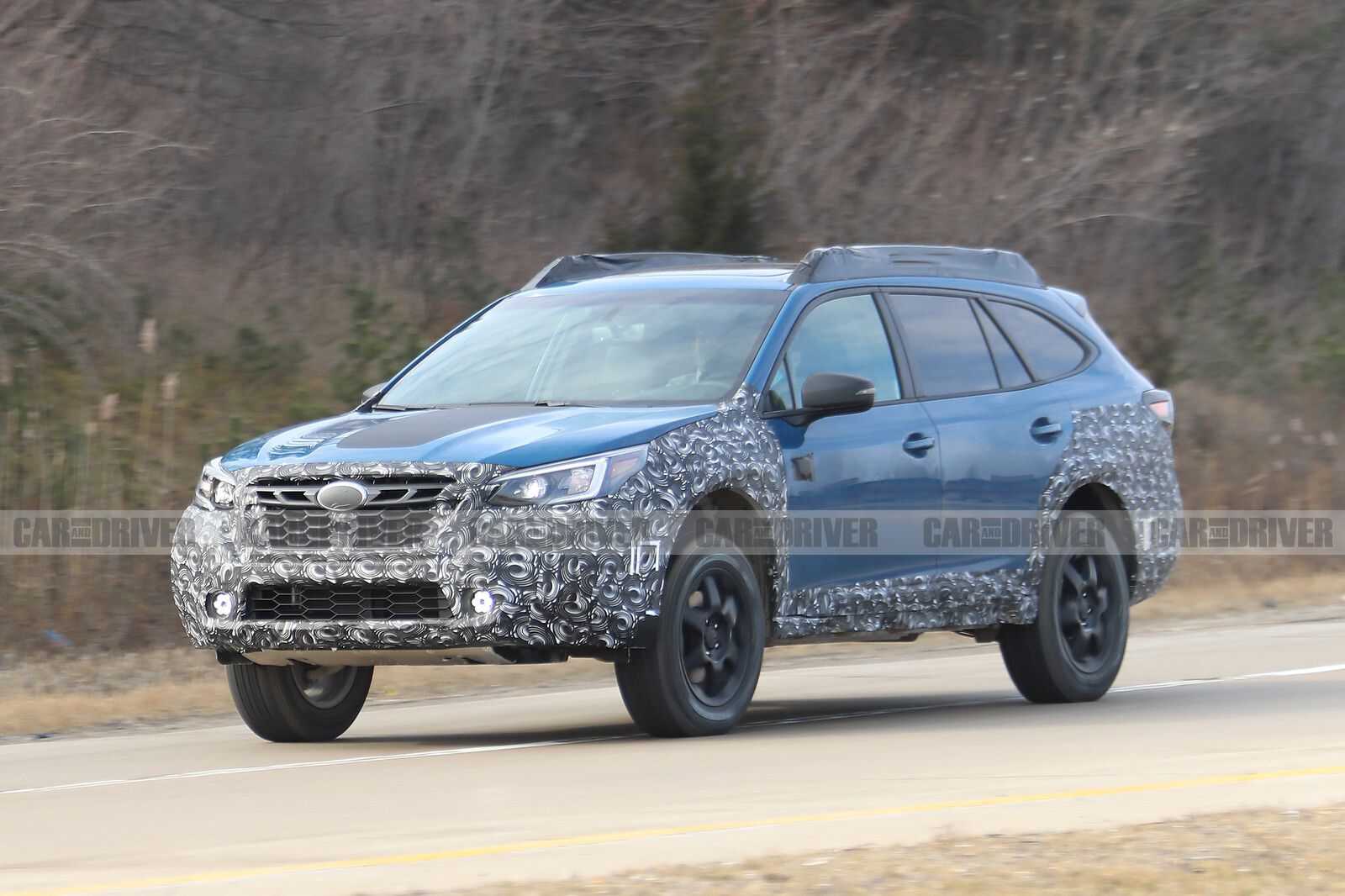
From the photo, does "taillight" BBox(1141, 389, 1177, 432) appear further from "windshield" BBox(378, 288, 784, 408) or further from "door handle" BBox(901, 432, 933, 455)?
"windshield" BBox(378, 288, 784, 408)

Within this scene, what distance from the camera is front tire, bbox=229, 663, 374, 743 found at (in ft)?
32.9

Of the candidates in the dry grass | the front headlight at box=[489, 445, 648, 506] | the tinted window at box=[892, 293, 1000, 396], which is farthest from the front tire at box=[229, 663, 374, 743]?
the dry grass

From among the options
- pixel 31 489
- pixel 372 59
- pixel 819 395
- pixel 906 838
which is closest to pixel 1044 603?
pixel 819 395

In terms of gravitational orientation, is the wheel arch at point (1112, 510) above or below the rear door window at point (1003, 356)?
below

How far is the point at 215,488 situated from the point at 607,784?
92.5 inches

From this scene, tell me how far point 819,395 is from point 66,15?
49.7 feet

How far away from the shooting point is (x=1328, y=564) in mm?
21391

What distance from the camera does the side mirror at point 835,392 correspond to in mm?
9812

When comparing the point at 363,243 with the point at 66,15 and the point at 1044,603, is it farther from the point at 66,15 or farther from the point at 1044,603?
the point at 1044,603

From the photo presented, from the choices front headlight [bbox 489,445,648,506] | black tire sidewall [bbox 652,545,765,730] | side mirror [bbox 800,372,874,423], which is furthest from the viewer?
side mirror [bbox 800,372,874,423]

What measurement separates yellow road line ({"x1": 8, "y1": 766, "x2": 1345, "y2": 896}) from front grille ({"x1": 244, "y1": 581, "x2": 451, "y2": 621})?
87.1 inches

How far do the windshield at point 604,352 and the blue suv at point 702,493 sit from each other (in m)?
0.02

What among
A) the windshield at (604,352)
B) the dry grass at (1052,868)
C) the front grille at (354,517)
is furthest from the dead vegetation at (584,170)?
the dry grass at (1052,868)

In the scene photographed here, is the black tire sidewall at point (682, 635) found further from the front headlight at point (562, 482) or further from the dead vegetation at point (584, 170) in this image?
the dead vegetation at point (584, 170)
